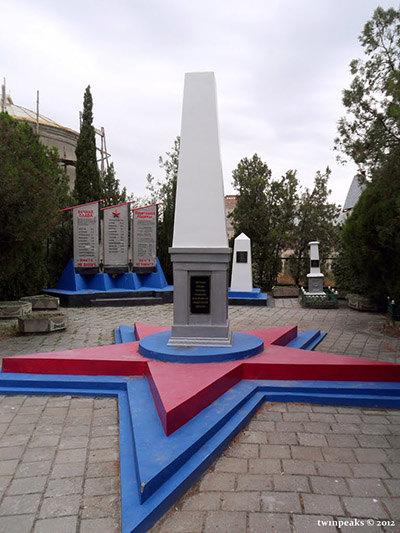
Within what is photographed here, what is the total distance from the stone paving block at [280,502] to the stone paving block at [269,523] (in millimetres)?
54

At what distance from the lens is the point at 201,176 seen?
240 inches

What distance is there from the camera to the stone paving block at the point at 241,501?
9.18 feet

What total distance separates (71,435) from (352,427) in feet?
9.14

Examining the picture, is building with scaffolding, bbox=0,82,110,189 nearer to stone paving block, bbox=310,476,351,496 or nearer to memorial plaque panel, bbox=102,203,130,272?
memorial plaque panel, bbox=102,203,130,272

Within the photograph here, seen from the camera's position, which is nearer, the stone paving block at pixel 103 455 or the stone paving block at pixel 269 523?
the stone paving block at pixel 269 523

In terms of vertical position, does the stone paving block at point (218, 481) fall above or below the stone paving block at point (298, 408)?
below

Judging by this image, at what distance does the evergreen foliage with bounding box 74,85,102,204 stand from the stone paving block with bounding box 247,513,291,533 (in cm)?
1815

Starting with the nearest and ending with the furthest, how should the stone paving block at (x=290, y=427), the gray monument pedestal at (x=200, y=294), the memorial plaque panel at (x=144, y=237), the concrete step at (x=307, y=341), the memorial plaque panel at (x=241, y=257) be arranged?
the stone paving block at (x=290, y=427) → the gray monument pedestal at (x=200, y=294) → the concrete step at (x=307, y=341) → the memorial plaque panel at (x=144, y=237) → the memorial plaque panel at (x=241, y=257)

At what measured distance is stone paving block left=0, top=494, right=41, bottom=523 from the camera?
9.04 feet

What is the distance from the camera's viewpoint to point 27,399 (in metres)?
4.88

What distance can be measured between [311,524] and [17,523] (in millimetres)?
1893

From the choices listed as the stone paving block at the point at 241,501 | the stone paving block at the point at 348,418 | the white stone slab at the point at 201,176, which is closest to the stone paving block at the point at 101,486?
the stone paving block at the point at 241,501

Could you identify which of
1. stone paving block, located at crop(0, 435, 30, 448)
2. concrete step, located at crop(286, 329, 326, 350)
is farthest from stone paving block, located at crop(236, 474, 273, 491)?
concrete step, located at crop(286, 329, 326, 350)

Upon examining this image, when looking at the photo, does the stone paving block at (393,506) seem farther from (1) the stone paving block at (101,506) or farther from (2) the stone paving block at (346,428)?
(1) the stone paving block at (101,506)
